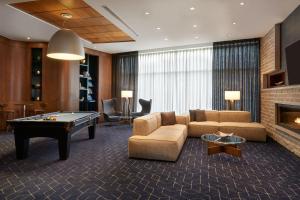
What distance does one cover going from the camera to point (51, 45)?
3504 millimetres

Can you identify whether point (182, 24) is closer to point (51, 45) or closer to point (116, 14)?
point (116, 14)

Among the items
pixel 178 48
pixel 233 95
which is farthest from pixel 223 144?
pixel 178 48

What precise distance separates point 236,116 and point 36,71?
22.3 feet

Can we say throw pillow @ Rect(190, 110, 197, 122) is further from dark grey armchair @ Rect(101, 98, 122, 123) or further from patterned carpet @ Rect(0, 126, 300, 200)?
dark grey armchair @ Rect(101, 98, 122, 123)

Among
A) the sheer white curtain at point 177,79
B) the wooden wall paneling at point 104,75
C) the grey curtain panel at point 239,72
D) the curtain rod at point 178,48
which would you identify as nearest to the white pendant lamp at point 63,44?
the wooden wall paneling at point 104,75

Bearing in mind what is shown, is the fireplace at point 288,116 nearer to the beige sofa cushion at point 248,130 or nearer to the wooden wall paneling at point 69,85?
the beige sofa cushion at point 248,130

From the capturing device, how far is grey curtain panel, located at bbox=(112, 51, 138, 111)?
854 cm

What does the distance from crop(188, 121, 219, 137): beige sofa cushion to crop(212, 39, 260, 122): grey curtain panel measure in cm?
190

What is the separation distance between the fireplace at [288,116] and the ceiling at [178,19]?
6.81 feet

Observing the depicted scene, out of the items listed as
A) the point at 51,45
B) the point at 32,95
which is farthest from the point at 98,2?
the point at 32,95

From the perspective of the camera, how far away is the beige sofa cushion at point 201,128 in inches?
213

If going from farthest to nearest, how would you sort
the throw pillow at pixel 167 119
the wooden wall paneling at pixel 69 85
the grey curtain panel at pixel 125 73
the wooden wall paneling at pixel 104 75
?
the grey curtain panel at pixel 125 73, the wooden wall paneling at pixel 104 75, the wooden wall paneling at pixel 69 85, the throw pillow at pixel 167 119

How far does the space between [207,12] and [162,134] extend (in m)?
2.83

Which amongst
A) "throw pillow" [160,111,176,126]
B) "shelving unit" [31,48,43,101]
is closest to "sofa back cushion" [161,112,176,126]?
"throw pillow" [160,111,176,126]
